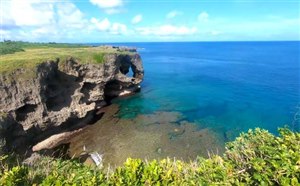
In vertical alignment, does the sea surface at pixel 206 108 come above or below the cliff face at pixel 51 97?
below

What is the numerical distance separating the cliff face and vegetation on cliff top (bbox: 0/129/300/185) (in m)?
18.1

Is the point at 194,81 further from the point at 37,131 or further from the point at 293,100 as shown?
the point at 37,131


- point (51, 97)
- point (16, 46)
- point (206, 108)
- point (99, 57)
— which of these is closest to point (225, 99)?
point (206, 108)

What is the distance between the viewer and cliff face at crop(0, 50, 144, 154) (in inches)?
1476

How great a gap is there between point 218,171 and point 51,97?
131 feet

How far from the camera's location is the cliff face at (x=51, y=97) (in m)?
37.5

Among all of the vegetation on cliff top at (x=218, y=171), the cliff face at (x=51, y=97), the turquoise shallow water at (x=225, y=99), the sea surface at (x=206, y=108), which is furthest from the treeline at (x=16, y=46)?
the vegetation on cliff top at (x=218, y=171)

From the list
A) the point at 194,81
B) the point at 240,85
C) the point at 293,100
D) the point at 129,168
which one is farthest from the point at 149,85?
the point at 129,168

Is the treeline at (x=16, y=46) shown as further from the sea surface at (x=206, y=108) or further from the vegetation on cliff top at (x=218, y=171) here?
the vegetation on cliff top at (x=218, y=171)

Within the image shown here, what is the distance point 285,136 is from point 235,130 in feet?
107

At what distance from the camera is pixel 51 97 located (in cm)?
4672

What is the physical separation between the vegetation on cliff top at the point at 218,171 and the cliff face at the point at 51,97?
1813cm

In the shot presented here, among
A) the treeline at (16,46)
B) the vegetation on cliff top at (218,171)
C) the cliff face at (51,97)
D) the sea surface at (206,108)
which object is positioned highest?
the treeline at (16,46)

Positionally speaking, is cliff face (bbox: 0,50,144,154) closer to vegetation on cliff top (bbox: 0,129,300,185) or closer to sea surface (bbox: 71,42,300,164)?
sea surface (bbox: 71,42,300,164)
